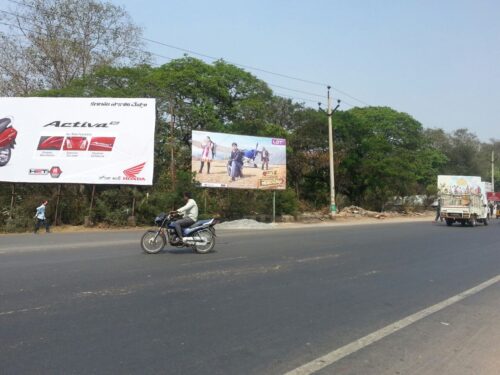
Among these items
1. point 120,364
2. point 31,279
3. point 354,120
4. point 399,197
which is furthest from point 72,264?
point 399,197

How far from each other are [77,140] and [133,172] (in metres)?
3.18

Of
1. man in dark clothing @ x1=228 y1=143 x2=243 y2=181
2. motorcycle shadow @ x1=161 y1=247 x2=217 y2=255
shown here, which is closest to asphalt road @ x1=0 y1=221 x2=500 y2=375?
motorcycle shadow @ x1=161 y1=247 x2=217 y2=255

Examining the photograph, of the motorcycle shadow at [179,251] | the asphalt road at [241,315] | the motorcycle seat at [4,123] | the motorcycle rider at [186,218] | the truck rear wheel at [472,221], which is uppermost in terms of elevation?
the motorcycle seat at [4,123]

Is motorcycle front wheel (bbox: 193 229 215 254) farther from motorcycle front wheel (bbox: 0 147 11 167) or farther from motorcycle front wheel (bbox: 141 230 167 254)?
motorcycle front wheel (bbox: 0 147 11 167)

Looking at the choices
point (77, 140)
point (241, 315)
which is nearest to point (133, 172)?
point (77, 140)

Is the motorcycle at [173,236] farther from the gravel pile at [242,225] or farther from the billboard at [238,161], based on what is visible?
the billboard at [238,161]

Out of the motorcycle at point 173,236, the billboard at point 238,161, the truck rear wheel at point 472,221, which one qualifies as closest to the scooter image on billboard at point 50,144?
the billboard at point 238,161

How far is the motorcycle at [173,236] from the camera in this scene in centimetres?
1292

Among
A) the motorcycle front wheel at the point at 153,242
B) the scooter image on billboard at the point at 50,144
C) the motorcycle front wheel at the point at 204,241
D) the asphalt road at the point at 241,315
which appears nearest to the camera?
the asphalt road at the point at 241,315

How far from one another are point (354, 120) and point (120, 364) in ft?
141

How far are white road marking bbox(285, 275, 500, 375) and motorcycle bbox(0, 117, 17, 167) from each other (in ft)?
73.7

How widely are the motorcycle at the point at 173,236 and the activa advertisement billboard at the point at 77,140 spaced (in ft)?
38.7

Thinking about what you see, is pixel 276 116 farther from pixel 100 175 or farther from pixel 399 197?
pixel 100 175

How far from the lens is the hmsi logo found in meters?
24.5
